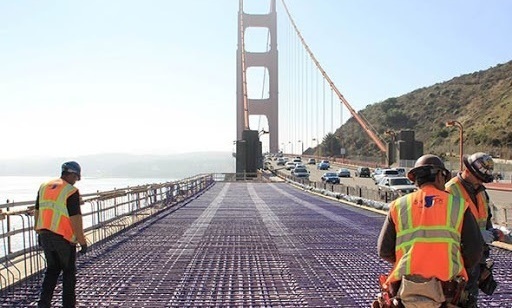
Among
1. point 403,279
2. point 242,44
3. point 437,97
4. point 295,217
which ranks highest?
point 242,44

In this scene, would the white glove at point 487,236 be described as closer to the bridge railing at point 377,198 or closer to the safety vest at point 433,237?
the safety vest at point 433,237

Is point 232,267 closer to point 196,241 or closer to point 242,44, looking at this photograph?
point 196,241

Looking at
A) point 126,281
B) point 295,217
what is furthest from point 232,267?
point 295,217

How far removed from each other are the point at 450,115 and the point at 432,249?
324 ft

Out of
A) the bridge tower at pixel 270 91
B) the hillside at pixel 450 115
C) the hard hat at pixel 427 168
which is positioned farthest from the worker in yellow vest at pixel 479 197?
the bridge tower at pixel 270 91

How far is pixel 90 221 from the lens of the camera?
1515cm

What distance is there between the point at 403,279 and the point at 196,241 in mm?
7876

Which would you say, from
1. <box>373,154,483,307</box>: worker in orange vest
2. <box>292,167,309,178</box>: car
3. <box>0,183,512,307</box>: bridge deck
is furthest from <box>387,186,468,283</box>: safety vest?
<box>292,167,309,178</box>: car

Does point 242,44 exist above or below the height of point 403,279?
above

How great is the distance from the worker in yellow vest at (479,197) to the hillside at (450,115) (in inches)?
2217

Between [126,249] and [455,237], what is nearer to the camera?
[455,237]

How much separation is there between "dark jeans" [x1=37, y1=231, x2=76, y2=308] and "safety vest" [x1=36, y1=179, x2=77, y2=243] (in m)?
0.07

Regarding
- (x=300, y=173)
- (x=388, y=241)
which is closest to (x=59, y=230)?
(x=388, y=241)

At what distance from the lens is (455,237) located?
11.7 ft
